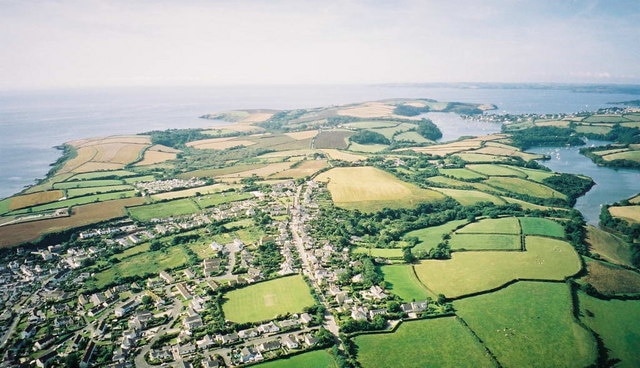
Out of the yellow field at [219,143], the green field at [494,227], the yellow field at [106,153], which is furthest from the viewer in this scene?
the yellow field at [219,143]

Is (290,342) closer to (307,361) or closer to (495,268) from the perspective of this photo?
(307,361)

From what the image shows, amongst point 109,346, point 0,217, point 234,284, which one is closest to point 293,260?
point 234,284

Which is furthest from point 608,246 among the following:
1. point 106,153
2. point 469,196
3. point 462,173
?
point 106,153

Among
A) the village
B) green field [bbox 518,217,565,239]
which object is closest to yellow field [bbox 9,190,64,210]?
the village

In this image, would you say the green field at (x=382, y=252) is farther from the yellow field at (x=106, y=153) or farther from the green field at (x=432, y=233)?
the yellow field at (x=106, y=153)

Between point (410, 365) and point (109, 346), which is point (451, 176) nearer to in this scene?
point (410, 365)

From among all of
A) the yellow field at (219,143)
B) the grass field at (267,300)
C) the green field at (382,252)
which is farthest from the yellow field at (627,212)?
the yellow field at (219,143)
